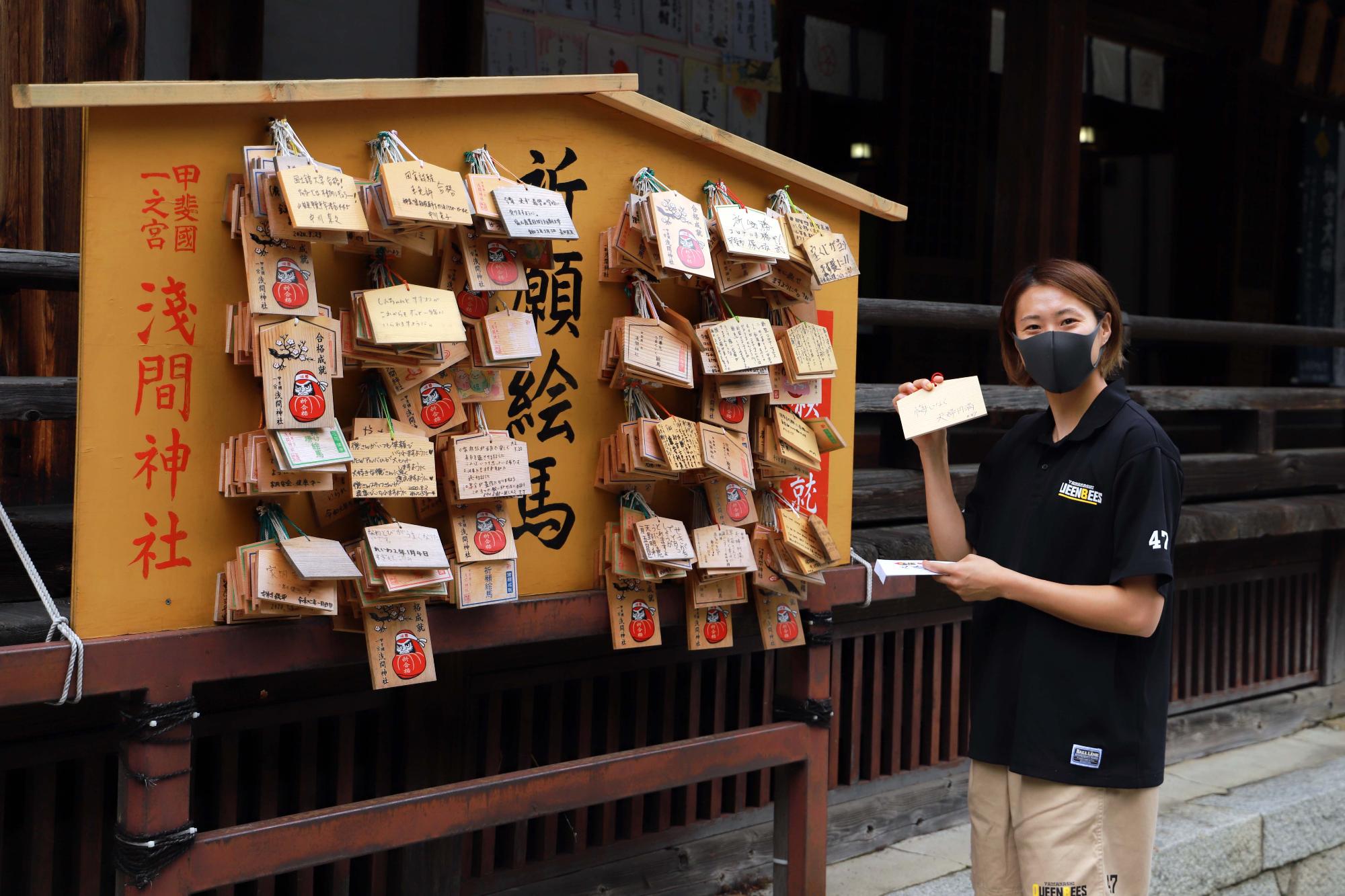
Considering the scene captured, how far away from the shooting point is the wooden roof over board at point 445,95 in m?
2.28

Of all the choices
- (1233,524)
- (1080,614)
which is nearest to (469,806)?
(1080,614)

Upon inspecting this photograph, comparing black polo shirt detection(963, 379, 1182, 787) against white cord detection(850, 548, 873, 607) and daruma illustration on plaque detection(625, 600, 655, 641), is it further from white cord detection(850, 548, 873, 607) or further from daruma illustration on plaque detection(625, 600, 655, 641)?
daruma illustration on plaque detection(625, 600, 655, 641)

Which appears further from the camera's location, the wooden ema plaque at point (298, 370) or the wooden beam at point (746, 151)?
the wooden beam at point (746, 151)

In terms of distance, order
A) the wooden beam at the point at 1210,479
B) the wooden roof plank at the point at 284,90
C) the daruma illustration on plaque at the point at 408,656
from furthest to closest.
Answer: the wooden beam at the point at 1210,479
the daruma illustration on plaque at the point at 408,656
the wooden roof plank at the point at 284,90

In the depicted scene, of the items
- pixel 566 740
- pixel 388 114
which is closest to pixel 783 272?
pixel 388 114

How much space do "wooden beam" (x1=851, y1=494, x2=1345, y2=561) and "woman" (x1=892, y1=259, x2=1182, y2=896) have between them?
181 centimetres

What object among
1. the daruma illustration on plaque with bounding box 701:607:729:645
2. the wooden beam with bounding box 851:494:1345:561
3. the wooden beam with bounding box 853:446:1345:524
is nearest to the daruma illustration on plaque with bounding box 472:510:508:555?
the daruma illustration on plaque with bounding box 701:607:729:645

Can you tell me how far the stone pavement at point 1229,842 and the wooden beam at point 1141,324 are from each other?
2.24 meters

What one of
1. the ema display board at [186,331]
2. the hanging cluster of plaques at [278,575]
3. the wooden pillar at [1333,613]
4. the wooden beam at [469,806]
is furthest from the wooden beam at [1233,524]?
the hanging cluster of plaques at [278,575]

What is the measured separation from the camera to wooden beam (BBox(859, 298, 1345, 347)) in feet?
16.2

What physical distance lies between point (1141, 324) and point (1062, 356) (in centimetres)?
333

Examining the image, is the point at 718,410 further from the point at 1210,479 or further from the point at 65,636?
the point at 1210,479

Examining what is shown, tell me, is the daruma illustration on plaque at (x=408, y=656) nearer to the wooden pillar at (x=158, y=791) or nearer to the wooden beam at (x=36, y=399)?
the wooden pillar at (x=158, y=791)

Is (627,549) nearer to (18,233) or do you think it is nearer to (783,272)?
(783,272)
